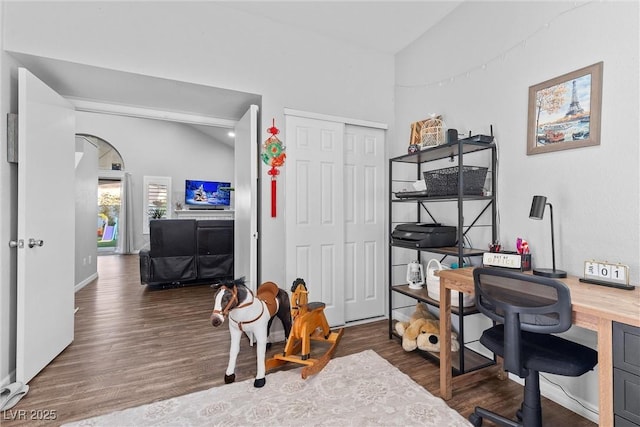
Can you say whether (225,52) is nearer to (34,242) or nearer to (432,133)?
(432,133)

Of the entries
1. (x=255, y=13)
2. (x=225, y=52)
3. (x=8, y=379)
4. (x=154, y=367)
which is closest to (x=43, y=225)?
(x=8, y=379)

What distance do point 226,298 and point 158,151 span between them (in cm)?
776

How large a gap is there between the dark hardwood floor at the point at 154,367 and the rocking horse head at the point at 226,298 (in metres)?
0.58

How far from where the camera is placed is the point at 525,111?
75.9 inches

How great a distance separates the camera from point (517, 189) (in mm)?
1974

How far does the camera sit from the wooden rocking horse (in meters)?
2.04

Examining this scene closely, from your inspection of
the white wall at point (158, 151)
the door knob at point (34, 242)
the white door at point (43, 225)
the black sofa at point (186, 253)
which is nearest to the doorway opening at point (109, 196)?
the white wall at point (158, 151)

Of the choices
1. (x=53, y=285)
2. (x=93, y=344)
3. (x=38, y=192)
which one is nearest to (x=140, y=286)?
(x=93, y=344)

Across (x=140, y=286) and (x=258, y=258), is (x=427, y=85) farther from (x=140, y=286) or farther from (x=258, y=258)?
(x=140, y=286)

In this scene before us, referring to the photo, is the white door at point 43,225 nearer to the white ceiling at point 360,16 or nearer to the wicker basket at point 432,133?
the white ceiling at point 360,16

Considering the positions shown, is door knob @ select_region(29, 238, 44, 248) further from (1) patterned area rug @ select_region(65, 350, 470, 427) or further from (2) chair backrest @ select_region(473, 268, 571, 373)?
(2) chair backrest @ select_region(473, 268, 571, 373)

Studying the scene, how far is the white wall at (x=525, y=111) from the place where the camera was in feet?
4.86

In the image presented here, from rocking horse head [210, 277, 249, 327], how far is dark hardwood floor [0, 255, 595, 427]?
1.89ft

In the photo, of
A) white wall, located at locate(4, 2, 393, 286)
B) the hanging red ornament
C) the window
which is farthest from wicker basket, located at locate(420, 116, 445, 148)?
the window
